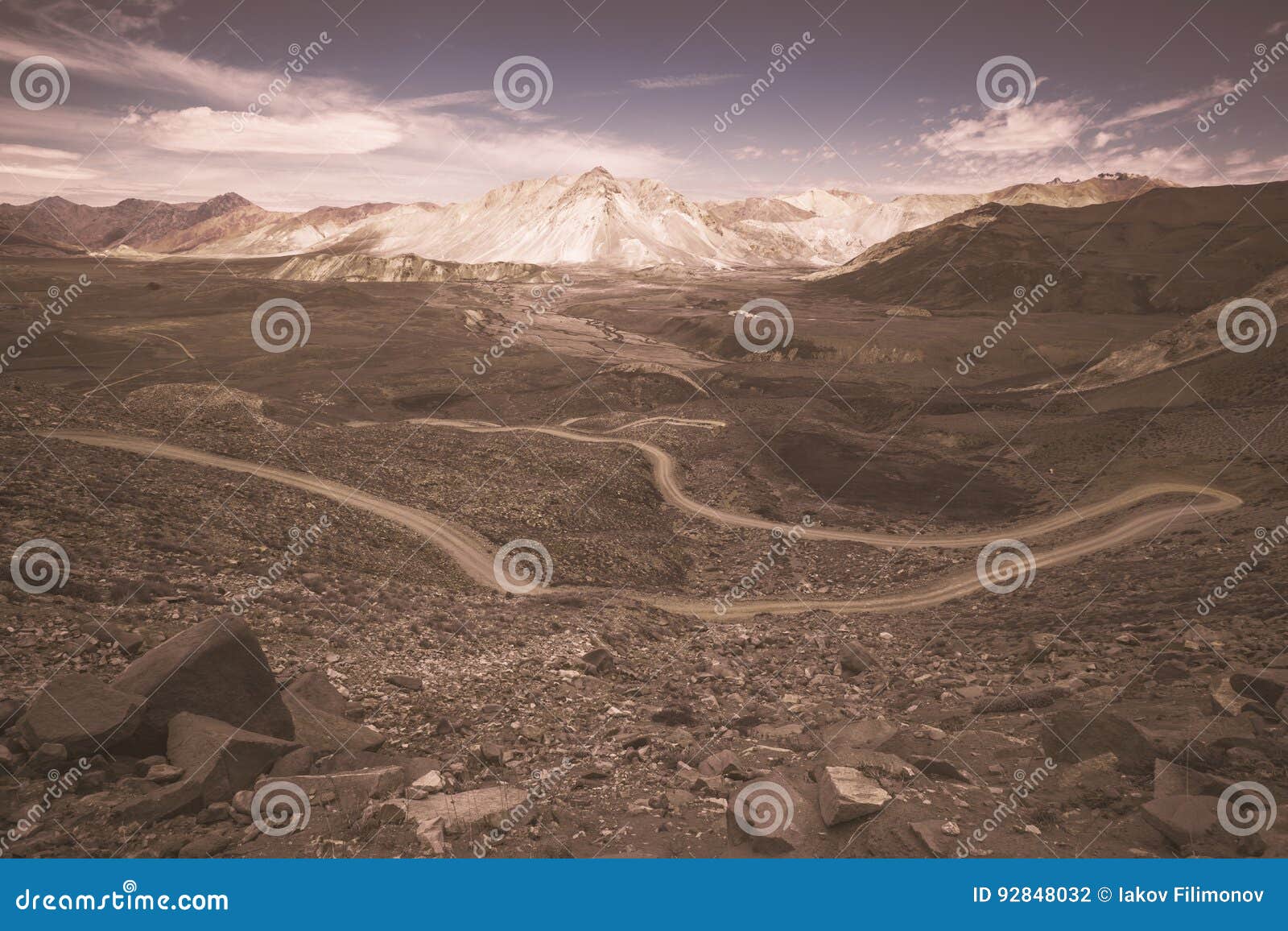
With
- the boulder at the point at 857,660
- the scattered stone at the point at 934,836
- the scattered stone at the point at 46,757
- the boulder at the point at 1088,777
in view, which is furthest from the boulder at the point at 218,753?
the boulder at the point at 857,660

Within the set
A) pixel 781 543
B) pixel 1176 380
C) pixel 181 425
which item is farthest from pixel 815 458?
pixel 181 425

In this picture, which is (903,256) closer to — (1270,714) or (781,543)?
(781,543)

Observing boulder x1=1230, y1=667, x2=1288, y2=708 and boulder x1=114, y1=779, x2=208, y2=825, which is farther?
boulder x1=1230, y1=667, x2=1288, y2=708

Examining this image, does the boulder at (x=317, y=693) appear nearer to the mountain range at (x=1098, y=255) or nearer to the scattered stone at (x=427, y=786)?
the scattered stone at (x=427, y=786)

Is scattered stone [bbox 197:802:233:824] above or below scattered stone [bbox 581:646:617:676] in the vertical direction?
below

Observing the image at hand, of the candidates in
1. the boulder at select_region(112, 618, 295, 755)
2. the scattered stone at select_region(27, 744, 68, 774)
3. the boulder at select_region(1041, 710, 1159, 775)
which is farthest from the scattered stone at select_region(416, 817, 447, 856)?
the boulder at select_region(1041, 710, 1159, 775)

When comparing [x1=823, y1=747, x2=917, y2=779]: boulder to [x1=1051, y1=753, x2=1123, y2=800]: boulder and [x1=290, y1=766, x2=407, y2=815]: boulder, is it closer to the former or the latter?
[x1=1051, y1=753, x2=1123, y2=800]: boulder

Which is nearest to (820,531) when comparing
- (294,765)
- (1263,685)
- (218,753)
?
(1263,685)
